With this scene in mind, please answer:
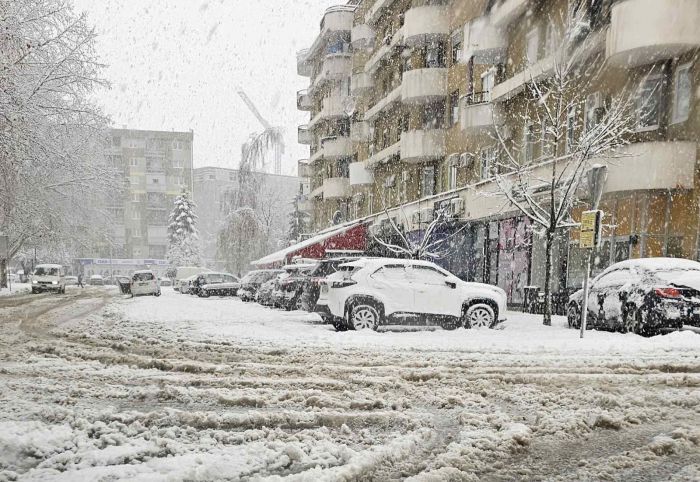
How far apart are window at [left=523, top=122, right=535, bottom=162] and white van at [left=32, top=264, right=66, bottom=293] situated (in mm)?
29530

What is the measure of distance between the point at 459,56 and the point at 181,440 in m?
23.7

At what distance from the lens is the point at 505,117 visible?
21391 millimetres

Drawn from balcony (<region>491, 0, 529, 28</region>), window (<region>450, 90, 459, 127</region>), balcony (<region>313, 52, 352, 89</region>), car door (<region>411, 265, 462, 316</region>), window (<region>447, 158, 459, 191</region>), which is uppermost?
balcony (<region>313, 52, 352, 89</region>)

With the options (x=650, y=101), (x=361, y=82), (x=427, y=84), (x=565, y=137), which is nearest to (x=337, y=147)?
(x=361, y=82)

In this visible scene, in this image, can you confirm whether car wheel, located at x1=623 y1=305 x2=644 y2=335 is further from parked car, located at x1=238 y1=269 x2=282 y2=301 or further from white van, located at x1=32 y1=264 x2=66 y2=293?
white van, located at x1=32 y1=264 x2=66 y2=293

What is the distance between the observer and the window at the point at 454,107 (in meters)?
25.0

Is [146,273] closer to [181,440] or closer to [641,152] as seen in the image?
[641,152]

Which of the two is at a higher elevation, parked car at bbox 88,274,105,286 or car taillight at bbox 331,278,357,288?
car taillight at bbox 331,278,357,288

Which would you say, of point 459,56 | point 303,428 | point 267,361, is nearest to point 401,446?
point 303,428

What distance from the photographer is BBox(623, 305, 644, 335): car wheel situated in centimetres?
1097

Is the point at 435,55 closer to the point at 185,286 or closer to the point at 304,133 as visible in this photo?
the point at 304,133

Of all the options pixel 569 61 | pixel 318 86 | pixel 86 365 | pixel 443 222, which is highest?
pixel 318 86

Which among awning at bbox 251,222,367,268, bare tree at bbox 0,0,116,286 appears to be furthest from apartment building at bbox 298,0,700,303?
bare tree at bbox 0,0,116,286

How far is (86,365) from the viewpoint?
23.7ft
